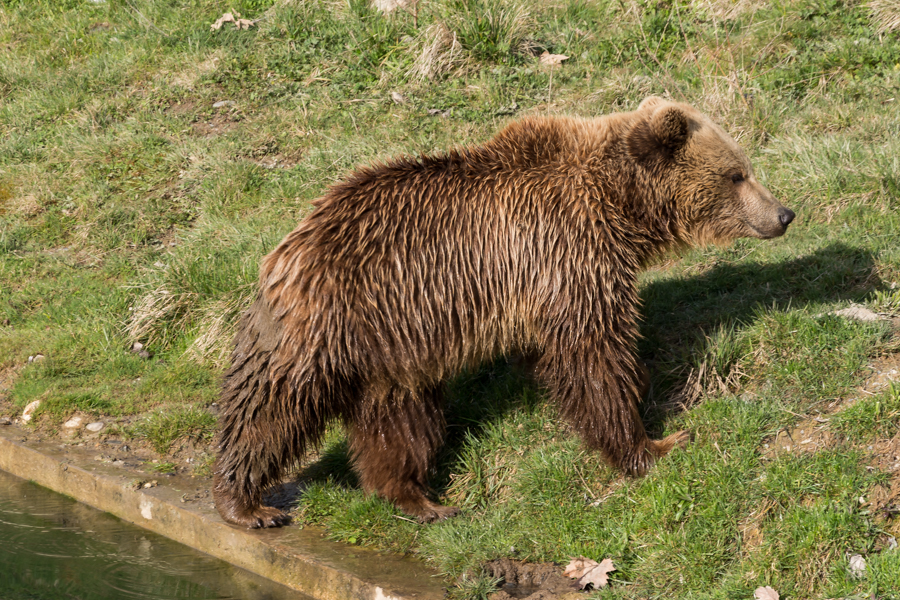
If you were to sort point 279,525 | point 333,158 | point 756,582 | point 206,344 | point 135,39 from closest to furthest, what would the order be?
point 756,582 < point 279,525 < point 206,344 < point 333,158 < point 135,39

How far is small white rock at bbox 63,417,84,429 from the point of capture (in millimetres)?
6121

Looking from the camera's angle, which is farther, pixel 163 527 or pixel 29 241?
pixel 29 241

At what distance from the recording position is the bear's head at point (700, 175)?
4793 mm

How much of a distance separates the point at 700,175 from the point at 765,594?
7.44 feet

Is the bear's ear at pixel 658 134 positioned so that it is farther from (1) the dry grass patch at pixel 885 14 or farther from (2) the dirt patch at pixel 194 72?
(2) the dirt patch at pixel 194 72

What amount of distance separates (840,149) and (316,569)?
4898 millimetres

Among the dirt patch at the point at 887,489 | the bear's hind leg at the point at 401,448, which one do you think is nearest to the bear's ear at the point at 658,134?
the bear's hind leg at the point at 401,448

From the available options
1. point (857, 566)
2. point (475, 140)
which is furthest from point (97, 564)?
point (475, 140)

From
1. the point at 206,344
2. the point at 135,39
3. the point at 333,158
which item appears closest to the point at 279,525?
the point at 206,344

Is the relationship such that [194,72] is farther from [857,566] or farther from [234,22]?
[857,566]

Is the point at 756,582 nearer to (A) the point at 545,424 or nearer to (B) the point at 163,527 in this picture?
(A) the point at 545,424

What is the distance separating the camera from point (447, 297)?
4484 millimetres

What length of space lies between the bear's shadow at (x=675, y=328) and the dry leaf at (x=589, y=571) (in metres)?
1.01

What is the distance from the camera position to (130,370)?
22.1 ft
